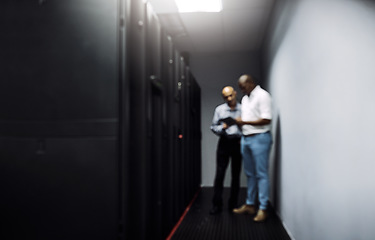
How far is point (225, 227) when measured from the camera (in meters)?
2.84

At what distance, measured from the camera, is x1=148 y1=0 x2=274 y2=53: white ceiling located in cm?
366

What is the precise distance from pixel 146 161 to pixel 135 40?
70 centimetres

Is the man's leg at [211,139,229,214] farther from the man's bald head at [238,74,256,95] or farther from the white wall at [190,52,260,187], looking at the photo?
the white wall at [190,52,260,187]

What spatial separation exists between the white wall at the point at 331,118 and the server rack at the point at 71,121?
0.99 m

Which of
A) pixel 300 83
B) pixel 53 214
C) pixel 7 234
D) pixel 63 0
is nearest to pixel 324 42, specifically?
pixel 300 83

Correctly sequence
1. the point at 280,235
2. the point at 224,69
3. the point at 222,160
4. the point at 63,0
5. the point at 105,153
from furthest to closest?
the point at 224,69 → the point at 222,160 → the point at 280,235 → the point at 63,0 → the point at 105,153

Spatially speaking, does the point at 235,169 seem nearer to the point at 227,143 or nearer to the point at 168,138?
the point at 227,143

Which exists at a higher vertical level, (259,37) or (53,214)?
(259,37)

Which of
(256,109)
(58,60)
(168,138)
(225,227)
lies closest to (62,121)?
(58,60)

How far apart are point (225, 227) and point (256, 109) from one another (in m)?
1.15

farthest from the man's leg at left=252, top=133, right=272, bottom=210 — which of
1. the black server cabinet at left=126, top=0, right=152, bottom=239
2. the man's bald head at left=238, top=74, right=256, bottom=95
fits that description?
the black server cabinet at left=126, top=0, right=152, bottom=239

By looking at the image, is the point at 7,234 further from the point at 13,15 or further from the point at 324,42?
the point at 324,42

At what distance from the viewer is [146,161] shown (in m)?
1.86

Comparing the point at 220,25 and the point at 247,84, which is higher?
the point at 220,25
